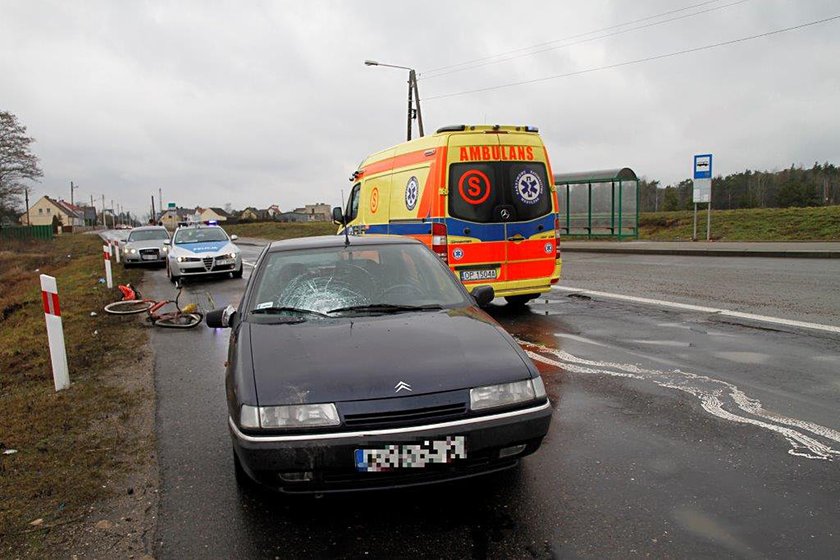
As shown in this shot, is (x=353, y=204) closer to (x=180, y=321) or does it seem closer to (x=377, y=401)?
(x=180, y=321)

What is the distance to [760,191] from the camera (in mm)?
54312

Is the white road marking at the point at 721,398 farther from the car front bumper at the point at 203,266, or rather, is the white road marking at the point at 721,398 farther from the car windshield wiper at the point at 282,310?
the car front bumper at the point at 203,266

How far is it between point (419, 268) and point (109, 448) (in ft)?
8.05

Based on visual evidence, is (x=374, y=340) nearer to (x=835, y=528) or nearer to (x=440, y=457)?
(x=440, y=457)

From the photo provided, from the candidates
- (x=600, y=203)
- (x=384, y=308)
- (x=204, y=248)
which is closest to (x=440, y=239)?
(x=384, y=308)

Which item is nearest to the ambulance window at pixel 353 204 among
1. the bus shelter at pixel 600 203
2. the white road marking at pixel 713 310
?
the white road marking at pixel 713 310

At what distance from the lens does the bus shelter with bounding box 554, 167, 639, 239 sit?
84.4ft

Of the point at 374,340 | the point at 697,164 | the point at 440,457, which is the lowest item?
the point at 440,457

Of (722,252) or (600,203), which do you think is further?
(600,203)

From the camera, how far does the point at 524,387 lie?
3.12 meters

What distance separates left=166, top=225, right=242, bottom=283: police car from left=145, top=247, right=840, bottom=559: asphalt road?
10284mm

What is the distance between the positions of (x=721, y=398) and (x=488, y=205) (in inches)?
176

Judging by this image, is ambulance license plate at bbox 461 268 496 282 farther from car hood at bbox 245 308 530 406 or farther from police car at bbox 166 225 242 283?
police car at bbox 166 225 242 283

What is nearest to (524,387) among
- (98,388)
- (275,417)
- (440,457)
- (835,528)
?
(440,457)
